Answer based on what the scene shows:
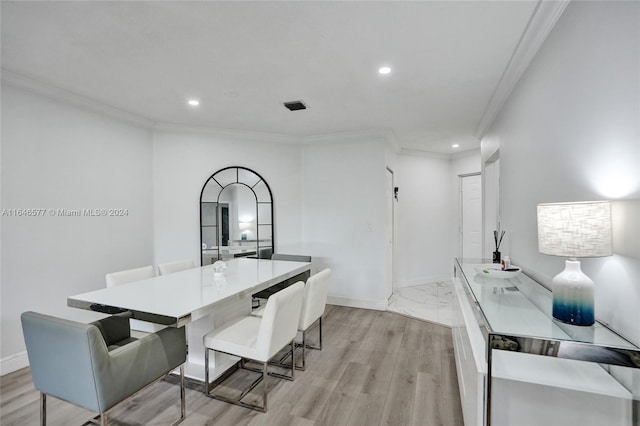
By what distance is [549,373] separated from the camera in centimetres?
122

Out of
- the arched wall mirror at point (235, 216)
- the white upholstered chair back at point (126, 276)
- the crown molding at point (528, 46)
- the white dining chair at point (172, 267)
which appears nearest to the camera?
the crown molding at point (528, 46)

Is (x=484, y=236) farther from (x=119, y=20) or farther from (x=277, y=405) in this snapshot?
(x=119, y=20)

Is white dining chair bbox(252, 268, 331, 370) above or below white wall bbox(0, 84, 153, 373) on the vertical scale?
below

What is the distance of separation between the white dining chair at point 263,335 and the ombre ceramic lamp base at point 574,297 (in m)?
1.44

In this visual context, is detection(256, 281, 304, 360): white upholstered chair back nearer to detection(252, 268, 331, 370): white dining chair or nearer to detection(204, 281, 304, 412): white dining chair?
detection(204, 281, 304, 412): white dining chair

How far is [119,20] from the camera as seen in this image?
1.83 m

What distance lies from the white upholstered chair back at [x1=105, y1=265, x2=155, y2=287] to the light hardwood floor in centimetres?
87

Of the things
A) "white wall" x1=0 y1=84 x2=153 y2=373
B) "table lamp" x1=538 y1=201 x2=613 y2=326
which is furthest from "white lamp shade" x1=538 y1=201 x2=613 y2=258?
"white wall" x1=0 y1=84 x2=153 y2=373

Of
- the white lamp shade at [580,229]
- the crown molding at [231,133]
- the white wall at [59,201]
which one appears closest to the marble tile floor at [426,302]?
the white lamp shade at [580,229]

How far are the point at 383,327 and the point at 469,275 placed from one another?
168 centimetres

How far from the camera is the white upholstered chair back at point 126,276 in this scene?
2.46 m

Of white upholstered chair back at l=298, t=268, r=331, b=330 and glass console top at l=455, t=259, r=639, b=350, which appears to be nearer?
glass console top at l=455, t=259, r=639, b=350

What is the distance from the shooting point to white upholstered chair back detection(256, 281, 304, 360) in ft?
6.23

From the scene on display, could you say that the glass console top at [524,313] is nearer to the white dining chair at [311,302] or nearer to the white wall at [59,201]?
the white dining chair at [311,302]
